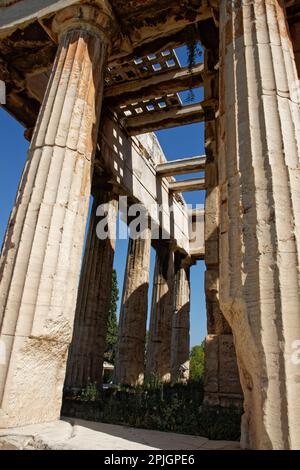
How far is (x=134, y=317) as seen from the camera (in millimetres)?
13555

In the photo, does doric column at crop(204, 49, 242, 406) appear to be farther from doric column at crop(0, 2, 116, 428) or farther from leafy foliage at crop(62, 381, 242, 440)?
doric column at crop(0, 2, 116, 428)

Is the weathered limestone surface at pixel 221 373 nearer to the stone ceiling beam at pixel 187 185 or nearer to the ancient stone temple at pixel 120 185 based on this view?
the ancient stone temple at pixel 120 185

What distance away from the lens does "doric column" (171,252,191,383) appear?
61.0 feet

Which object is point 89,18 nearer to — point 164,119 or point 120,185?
point 164,119

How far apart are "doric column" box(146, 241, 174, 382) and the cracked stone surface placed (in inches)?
461

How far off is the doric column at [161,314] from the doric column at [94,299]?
201 inches

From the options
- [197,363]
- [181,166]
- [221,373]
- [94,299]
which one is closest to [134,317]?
[94,299]

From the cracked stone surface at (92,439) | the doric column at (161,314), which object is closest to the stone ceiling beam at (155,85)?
the doric column at (161,314)

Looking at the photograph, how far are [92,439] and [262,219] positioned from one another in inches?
123

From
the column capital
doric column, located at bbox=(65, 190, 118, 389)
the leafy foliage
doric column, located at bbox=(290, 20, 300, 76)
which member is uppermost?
the column capital

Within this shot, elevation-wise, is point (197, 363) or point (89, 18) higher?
point (89, 18)

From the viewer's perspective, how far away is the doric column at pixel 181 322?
61.0 ft

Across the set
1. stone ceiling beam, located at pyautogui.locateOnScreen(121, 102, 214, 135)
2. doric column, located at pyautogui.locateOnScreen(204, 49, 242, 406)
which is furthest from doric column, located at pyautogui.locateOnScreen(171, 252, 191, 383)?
doric column, located at pyautogui.locateOnScreen(204, 49, 242, 406)

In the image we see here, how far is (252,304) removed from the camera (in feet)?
11.9
